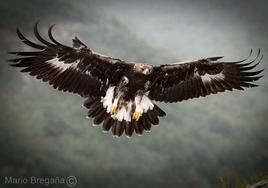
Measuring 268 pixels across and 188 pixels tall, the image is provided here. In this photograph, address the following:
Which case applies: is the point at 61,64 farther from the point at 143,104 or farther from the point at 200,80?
the point at 200,80

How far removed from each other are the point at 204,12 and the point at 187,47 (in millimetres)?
538

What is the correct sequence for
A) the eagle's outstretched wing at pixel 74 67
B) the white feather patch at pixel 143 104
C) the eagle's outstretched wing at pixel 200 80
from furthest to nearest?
1. the eagle's outstretched wing at pixel 200 80
2. the white feather patch at pixel 143 104
3. the eagle's outstretched wing at pixel 74 67

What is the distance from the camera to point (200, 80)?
4.78 m

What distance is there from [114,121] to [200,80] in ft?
3.35

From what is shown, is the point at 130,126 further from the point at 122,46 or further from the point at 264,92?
the point at 264,92

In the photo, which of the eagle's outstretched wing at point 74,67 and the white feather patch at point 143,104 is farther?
the white feather patch at point 143,104

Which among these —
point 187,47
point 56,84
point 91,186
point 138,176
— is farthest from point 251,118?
point 56,84

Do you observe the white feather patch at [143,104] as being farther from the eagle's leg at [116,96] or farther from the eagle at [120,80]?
the eagle's leg at [116,96]

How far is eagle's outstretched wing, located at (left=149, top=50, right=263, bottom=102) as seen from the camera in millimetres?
4703

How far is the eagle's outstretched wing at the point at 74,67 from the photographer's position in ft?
14.0

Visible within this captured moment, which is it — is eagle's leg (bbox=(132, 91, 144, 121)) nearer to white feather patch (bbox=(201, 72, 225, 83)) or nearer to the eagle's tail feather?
the eagle's tail feather

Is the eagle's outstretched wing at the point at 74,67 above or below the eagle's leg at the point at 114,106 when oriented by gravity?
above

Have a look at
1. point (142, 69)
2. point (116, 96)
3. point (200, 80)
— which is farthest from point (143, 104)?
point (200, 80)

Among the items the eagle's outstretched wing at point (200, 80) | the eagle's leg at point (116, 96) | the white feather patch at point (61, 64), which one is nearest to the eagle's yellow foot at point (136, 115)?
the eagle's leg at point (116, 96)
